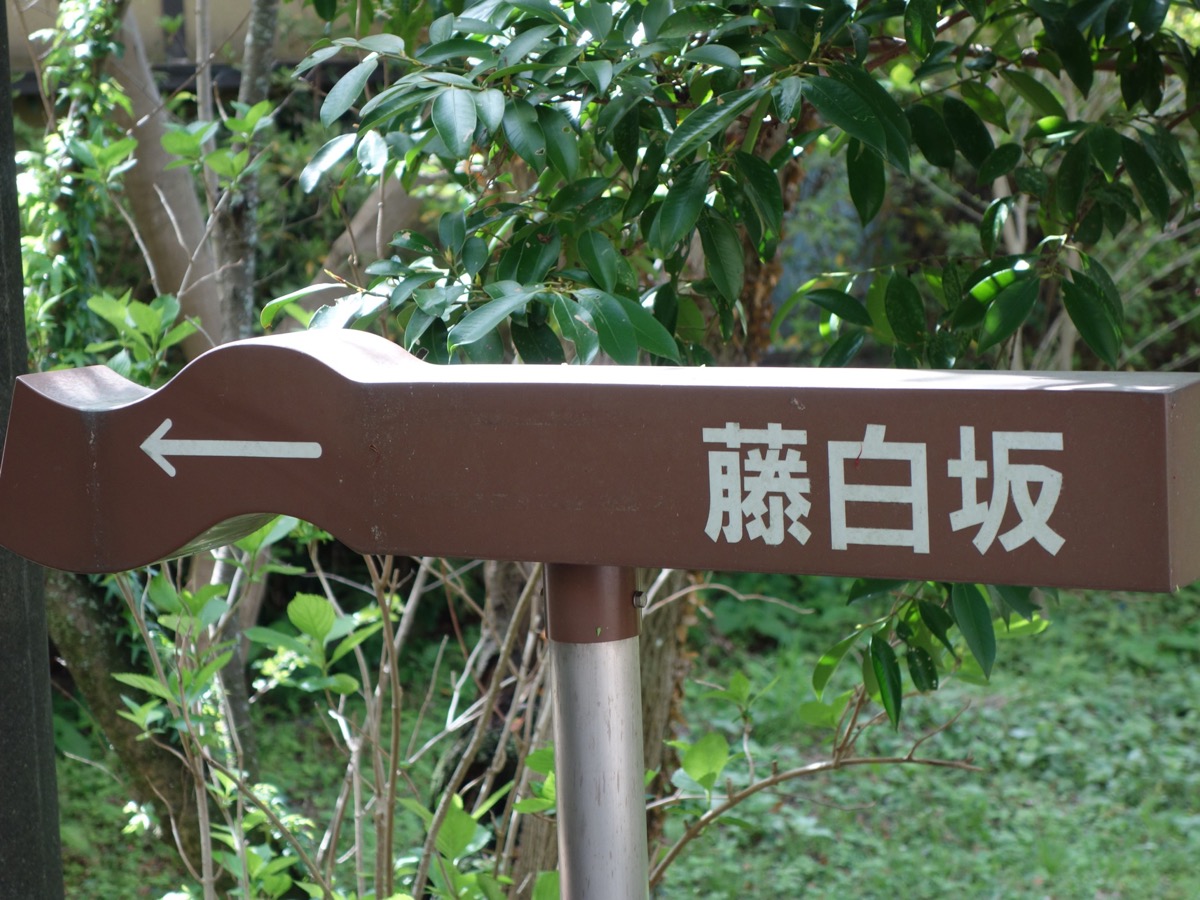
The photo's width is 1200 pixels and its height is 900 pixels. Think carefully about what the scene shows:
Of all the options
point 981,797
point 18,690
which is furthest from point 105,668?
point 981,797

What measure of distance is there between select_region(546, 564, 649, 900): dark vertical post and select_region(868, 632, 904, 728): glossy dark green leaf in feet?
1.29

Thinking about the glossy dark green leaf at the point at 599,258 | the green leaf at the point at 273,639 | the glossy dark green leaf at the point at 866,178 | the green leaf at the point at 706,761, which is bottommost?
the green leaf at the point at 706,761

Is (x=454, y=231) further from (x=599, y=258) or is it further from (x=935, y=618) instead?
(x=935, y=618)

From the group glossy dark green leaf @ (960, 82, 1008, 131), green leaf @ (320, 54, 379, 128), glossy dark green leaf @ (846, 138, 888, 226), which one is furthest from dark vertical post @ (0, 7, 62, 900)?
glossy dark green leaf @ (960, 82, 1008, 131)

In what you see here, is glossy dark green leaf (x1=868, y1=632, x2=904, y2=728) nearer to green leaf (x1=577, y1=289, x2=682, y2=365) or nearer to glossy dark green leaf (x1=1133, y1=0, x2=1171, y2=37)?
green leaf (x1=577, y1=289, x2=682, y2=365)

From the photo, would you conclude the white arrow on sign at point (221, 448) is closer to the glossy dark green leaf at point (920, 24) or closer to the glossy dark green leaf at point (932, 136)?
the glossy dark green leaf at point (920, 24)

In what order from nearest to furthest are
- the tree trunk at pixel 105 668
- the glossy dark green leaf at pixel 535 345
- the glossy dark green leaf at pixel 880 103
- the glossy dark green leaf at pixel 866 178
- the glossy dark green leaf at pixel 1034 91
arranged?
the glossy dark green leaf at pixel 880 103 < the glossy dark green leaf at pixel 535 345 < the glossy dark green leaf at pixel 866 178 < the glossy dark green leaf at pixel 1034 91 < the tree trunk at pixel 105 668

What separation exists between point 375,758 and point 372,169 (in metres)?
0.97

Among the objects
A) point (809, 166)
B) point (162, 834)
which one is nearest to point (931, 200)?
point (809, 166)

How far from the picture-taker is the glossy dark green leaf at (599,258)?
1127mm

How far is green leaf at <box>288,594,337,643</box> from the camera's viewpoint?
1.55 metres

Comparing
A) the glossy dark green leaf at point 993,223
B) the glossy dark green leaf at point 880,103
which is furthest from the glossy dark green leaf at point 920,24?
the glossy dark green leaf at point 993,223

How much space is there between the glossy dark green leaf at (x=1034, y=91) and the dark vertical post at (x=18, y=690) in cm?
115

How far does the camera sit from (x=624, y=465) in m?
0.82
